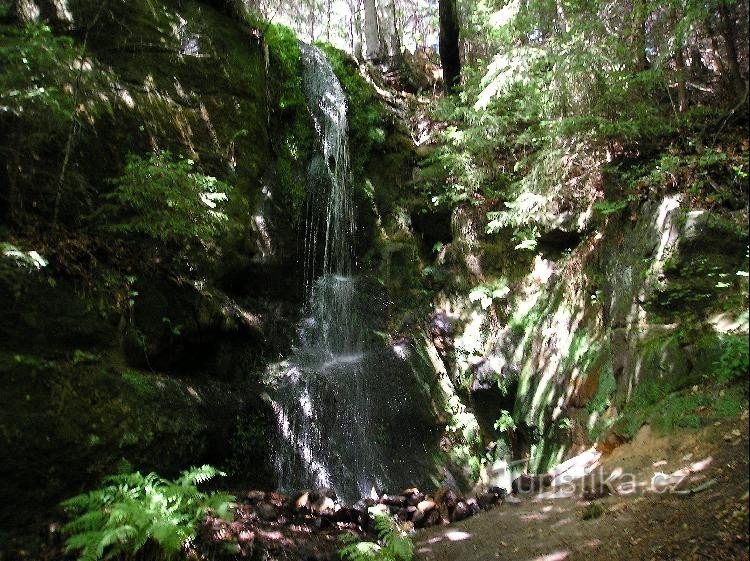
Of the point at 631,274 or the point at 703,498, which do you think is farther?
the point at 631,274

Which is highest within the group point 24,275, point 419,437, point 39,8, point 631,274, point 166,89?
point 39,8

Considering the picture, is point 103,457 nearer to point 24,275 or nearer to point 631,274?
point 24,275

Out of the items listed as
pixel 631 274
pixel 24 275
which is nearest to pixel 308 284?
pixel 24 275

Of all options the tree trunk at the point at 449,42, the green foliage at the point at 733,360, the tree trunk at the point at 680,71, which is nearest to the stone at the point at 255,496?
the green foliage at the point at 733,360

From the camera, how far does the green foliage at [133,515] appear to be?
3799 mm

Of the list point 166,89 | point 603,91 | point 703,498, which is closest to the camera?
point 703,498

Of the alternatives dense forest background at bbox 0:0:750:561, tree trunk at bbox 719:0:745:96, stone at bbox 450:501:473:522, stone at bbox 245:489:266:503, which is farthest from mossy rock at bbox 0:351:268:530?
tree trunk at bbox 719:0:745:96

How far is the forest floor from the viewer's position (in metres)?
2.94

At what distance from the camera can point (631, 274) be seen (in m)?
6.38

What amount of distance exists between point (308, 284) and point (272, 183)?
2352 millimetres

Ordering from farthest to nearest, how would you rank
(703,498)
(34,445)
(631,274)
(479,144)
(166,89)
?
(479,144)
(166,89)
(631,274)
(34,445)
(703,498)

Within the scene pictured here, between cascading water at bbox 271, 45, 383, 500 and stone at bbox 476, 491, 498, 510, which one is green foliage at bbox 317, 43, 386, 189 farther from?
stone at bbox 476, 491, 498, 510

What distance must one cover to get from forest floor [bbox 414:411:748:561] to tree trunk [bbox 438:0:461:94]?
11267 mm

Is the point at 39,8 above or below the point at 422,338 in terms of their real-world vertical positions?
above
